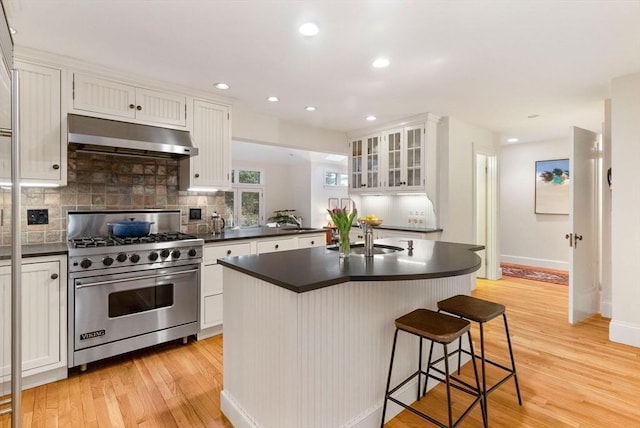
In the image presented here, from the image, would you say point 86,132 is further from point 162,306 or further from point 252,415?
point 252,415

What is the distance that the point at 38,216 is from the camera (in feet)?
Answer: 9.05

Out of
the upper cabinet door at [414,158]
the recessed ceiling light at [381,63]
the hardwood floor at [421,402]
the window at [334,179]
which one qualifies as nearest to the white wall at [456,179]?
the upper cabinet door at [414,158]

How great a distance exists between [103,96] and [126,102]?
0.17 meters

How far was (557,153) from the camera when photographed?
6.00 meters

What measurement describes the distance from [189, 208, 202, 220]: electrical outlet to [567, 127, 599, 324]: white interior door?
395 centimetres

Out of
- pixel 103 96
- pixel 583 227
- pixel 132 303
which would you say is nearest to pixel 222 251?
pixel 132 303

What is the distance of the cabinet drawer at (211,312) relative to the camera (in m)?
3.18

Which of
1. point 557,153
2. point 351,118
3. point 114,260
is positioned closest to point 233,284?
point 114,260

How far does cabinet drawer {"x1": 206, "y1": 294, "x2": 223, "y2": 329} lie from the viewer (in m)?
3.18

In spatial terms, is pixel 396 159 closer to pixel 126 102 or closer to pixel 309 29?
pixel 309 29

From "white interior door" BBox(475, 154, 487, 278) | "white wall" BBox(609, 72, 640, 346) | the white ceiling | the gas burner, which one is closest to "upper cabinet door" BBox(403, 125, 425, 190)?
the white ceiling

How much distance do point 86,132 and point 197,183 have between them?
1.05 meters

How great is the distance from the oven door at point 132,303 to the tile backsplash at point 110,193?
0.71m

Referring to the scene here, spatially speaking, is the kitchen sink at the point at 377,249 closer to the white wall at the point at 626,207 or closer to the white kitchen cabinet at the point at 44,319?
the white kitchen cabinet at the point at 44,319
